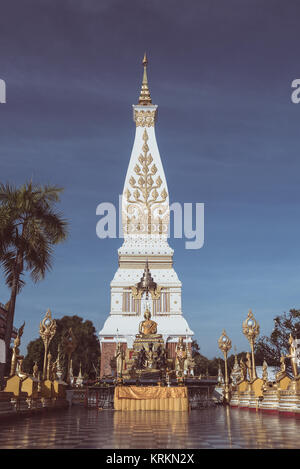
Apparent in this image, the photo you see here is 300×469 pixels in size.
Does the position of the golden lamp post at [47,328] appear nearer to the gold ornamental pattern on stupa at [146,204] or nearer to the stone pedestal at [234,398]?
the stone pedestal at [234,398]

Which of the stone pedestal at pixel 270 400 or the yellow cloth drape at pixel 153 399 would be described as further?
the yellow cloth drape at pixel 153 399

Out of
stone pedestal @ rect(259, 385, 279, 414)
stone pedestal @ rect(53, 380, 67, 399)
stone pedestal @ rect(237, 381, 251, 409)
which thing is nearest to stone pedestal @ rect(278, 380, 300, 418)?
stone pedestal @ rect(259, 385, 279, 414)

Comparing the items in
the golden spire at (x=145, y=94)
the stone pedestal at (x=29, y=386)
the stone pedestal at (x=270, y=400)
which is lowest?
the stone pedestal at (x=270, y=400)

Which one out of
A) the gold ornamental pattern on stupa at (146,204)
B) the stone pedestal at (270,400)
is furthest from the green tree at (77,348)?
the stone pedestal at (270,400)

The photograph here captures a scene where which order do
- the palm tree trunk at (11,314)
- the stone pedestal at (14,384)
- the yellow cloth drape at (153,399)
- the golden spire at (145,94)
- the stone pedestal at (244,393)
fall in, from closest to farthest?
the palm tree trunk at (11,314) < the stone pedestal at (14,384) < the yellow cloth drape at (153,399) < the stone pedestal at (244,393) < the golden spire at (145,94)

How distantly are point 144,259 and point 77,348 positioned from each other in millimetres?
16563

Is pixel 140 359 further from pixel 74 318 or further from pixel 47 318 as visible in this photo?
pixel 74 318

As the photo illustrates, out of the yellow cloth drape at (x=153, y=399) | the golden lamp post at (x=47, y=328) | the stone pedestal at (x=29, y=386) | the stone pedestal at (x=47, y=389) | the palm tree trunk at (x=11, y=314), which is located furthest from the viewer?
the golden lamp post at (x=47, y=328)

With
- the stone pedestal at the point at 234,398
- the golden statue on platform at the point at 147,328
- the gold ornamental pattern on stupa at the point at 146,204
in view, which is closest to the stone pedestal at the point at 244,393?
the stone pedestal at the point at 234,398

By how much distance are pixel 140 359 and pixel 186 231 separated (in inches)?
537

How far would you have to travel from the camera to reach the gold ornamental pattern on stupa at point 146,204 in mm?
43156

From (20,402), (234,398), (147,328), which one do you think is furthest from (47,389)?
(147,328)

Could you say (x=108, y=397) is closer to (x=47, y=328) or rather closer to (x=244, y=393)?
(x=47, y=328)

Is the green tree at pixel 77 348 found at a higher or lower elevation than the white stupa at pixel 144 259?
lower
